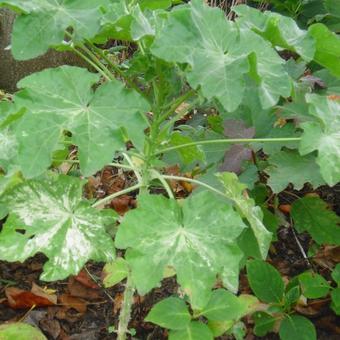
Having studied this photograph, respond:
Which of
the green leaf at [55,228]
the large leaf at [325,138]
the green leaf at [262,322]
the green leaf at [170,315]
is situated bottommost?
the green leaf at [262,322]

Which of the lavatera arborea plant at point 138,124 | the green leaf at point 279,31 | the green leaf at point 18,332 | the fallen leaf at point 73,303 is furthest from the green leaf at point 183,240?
the fallen leaf at point 73,303

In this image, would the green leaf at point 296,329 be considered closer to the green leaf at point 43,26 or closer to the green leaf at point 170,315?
the green leaf at point 170,315

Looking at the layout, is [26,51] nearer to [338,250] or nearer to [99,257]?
[99,257]

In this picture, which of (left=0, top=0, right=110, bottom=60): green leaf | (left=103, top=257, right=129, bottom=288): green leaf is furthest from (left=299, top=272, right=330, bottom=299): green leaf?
(left=0, top=0, right=110, bottom=60): green leaf

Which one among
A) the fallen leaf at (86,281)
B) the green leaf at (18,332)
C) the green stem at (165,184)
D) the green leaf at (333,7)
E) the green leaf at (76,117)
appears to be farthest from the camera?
the green leaf at (333,7)

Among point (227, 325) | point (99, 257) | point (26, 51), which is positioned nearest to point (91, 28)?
point (26, 51)

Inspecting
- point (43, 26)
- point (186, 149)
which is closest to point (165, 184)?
point (186, 149)

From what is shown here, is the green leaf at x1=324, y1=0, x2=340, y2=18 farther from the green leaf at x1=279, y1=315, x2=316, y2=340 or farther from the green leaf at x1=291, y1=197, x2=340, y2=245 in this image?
the green leaf at x1=279, y1=315, x2=316, y2=340
